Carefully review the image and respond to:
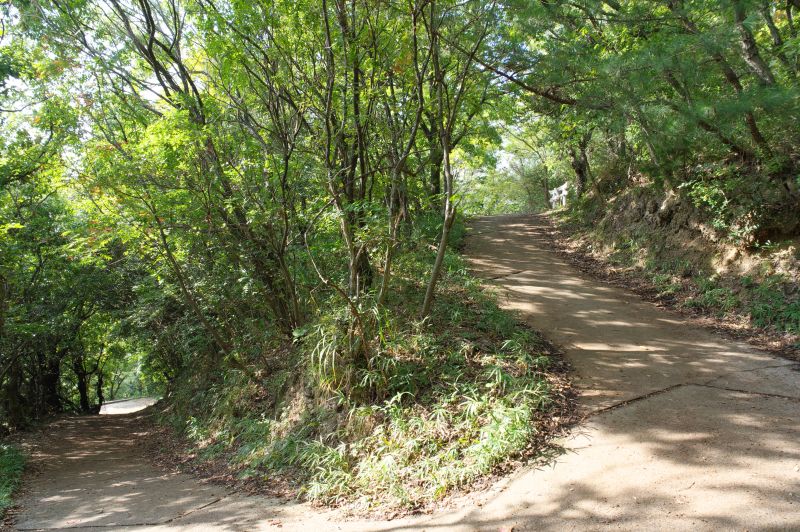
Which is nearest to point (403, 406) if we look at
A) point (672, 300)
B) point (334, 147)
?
point (334, 147)

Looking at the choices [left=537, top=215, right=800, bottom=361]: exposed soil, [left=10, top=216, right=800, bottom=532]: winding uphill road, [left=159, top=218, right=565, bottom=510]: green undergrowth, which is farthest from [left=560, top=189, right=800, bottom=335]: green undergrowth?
[left=159, top=218, right=565, bottom=510]: green undergrowth

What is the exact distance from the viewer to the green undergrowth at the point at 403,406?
4539 mm

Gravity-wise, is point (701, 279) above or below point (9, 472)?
above

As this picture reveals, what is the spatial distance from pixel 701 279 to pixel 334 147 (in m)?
6.22

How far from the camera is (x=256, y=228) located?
748cm

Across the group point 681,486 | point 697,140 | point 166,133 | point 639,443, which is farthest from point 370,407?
point 697,140

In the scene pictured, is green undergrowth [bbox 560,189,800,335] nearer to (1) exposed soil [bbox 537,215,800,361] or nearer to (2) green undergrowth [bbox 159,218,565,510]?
(1) exposed soil [bbox 537,215,800,361]

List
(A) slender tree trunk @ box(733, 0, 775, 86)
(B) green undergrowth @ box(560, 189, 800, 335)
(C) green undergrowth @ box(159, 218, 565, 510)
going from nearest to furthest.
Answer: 1. (C) green undergrowth @ box(159, 218, 565, 510)
2. (A) slender tree trunk @ box(733, 0, 775, 86)
3. (B) green undergrowth @ box(560, 189, 800, 335)

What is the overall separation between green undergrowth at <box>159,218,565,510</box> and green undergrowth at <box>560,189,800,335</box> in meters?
3.10

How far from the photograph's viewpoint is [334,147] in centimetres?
688

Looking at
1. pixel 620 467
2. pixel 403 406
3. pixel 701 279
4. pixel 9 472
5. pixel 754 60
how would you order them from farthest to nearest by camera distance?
pixel 701 279
pixel 9 472
pixel 754 60
pixel 403 406
pixel 620 467

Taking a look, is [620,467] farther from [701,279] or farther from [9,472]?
[9,472]

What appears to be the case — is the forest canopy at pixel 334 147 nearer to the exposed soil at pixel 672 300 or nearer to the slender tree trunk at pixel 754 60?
the slender tree trunk at pixel 754 60

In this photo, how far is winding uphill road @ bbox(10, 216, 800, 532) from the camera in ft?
11.1
